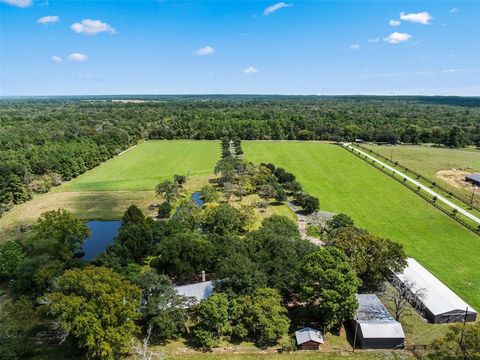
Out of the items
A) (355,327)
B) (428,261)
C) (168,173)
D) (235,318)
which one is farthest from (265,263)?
(168,173)

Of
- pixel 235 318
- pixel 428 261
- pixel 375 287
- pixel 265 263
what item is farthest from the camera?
pixel 428 261

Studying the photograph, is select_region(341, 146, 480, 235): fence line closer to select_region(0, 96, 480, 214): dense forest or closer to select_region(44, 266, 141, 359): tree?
select_region(0, 96, 480, 214): dense forest

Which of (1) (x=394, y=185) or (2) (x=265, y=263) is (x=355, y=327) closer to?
(2) (x=265, y=263)

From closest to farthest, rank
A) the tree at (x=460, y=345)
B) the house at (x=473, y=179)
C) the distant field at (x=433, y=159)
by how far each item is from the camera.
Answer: the tree at (x=460, y=345), the house at (x=473, y=179), the distant field at (x=433, y=159)

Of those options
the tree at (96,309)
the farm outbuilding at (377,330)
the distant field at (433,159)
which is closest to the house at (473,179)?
the distant field at (433,159)

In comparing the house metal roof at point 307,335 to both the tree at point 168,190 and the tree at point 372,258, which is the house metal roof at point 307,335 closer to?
the tree at point 372,258

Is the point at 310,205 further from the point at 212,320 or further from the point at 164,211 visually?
the point at 212,320

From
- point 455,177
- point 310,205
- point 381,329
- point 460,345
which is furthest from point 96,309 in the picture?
point 455,177
